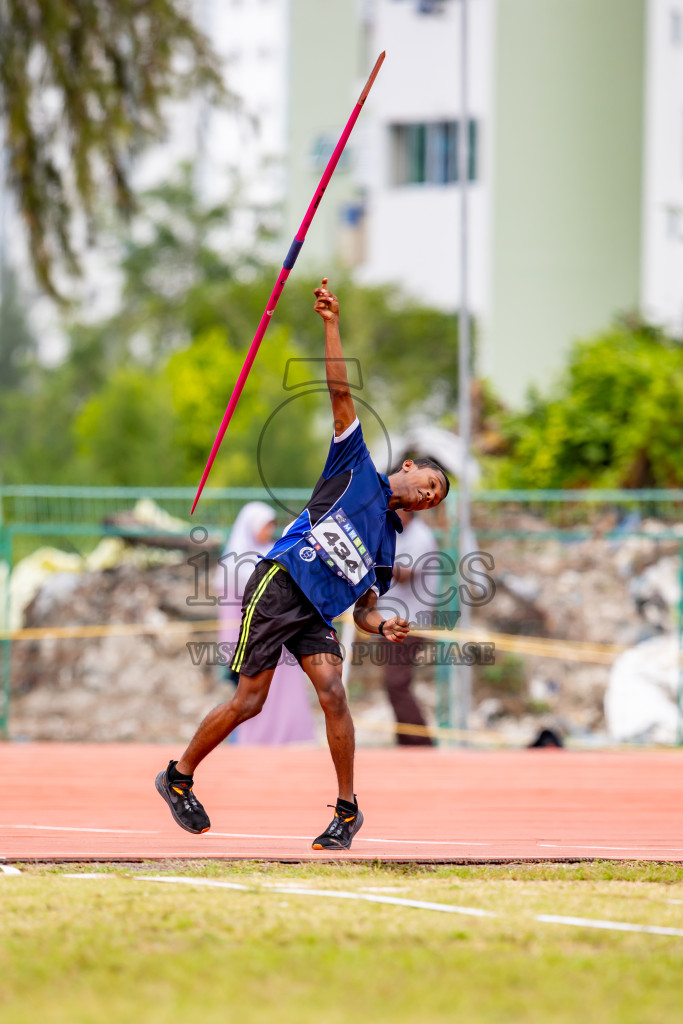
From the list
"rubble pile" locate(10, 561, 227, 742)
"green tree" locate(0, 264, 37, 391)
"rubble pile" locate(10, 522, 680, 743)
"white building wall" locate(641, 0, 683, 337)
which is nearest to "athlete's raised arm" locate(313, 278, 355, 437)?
"rubble pile" locate(10, 522, 680, 743)

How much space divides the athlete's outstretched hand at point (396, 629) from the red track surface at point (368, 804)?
0.79m

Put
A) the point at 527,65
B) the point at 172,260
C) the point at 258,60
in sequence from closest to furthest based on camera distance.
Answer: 1. the point at 527,65
2. the point at 172,260
3. the point at 258,60

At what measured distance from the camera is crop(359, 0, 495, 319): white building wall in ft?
85.9

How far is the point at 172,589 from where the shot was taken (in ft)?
49.4

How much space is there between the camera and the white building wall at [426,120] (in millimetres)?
26188

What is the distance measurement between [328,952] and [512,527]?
39.4 feet

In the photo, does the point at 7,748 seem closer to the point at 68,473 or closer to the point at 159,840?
the point at 159,840

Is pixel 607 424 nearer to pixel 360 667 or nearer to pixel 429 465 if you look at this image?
pixel 360 667

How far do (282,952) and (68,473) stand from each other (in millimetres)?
15457

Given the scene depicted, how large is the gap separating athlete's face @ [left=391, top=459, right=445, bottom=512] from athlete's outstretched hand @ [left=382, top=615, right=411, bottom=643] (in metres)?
0.43

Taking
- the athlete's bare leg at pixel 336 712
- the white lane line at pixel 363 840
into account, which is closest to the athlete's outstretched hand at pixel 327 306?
the athlete's bare leg at pixel 336 712

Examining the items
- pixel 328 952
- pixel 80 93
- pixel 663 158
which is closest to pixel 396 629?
pixel 328 952

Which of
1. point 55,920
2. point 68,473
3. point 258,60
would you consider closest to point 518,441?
point 68,473

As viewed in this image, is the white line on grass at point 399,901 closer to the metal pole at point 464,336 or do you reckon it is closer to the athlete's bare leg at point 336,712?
the athlete's bare leg at point 336,712
